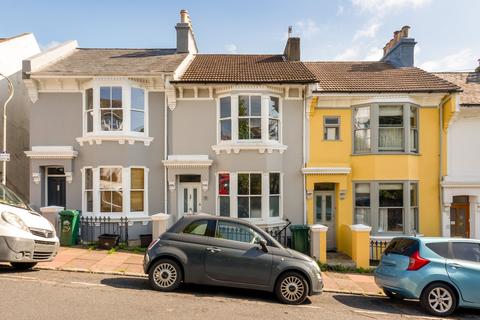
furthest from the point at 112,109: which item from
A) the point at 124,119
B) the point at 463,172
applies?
the point at 463,172

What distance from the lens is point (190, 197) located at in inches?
534

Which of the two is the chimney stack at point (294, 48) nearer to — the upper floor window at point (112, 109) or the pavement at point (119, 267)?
the upper floor window at point (112, 109)

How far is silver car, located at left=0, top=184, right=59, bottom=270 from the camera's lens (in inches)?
273

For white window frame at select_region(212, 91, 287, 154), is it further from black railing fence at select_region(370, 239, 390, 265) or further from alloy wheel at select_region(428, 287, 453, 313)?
alloy wheel at select_region(428, 287, 453, 313)

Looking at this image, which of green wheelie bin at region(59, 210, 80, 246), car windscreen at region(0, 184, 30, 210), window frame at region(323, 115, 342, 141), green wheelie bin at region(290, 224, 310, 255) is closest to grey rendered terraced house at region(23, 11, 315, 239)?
window frame at region(323, 115, 342, 141)

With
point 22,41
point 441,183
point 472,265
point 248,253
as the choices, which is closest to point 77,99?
point 22,41

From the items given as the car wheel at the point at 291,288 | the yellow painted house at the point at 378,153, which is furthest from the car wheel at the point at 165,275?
the yellow painted house at the point at 378,153

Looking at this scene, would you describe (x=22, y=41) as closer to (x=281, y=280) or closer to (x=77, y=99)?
(x=77, y=99)

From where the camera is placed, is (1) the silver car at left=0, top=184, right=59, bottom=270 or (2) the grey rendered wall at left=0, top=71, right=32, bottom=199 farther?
(2) the grey rendered wall at left=0, top=71, right=32, bottom=199

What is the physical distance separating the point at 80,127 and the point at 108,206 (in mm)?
3233

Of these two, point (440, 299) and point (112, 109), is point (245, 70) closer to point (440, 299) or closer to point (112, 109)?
point (112, 109)

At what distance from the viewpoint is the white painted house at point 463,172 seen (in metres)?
13.2

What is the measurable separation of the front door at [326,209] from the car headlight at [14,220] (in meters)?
10.1

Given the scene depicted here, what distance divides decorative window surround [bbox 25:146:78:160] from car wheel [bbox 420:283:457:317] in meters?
11.9
